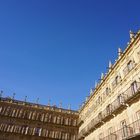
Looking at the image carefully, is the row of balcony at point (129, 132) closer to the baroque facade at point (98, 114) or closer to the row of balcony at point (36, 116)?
the baroque facade at point (98, 114)

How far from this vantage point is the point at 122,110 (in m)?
20.6

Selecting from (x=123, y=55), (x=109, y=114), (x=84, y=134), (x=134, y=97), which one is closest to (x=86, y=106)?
(x=84, y=134)

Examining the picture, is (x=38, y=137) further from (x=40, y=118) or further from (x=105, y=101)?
(x=105, y=101)

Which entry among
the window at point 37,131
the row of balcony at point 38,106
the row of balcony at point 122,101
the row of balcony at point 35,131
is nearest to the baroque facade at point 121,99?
the row of balcony at point 122,101

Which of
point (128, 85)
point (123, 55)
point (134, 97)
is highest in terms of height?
point (123, 55)

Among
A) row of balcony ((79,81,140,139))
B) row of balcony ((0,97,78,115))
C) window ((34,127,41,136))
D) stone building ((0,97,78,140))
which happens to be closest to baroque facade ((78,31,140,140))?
row of balcony ((79,81,140,139))

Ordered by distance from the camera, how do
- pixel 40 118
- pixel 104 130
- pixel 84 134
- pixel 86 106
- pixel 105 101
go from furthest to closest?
pixel 40 118 < pixel 86 106 < pixel 84 134 < pixel 105 101 < pixel 104 130

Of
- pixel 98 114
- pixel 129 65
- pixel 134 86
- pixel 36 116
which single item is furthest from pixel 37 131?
pixel 134 86

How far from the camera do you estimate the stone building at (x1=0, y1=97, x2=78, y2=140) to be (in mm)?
34844

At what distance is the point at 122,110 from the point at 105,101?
5450 millimetres

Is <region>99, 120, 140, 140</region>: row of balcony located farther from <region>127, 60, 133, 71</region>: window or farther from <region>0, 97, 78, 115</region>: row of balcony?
<region>0, 97, 78, 115</region>: row of balcony

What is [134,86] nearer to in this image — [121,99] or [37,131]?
[121,99]

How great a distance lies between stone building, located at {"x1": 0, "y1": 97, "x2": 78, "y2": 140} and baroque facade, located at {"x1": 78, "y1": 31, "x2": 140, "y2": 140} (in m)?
8.49

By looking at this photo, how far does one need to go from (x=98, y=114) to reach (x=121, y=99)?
7.10 m
